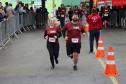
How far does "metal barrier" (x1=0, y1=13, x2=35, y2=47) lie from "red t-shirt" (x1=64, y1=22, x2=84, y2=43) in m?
7.74

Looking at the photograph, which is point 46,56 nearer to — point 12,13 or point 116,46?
point 116,46

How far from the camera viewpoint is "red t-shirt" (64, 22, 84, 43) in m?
16.0

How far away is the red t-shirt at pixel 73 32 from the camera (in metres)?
16.0

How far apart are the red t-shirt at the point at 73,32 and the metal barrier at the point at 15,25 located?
7742 millimetres

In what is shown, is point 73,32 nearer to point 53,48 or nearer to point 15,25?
point 53,48

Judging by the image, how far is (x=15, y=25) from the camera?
30859 millimetres

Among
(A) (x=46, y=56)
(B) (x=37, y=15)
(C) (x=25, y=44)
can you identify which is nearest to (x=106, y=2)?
(B) (x=37, y=15)

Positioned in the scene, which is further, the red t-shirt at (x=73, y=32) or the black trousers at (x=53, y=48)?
the black trousers at (x=53, y=48)

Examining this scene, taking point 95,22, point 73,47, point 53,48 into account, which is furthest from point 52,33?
point 95,22

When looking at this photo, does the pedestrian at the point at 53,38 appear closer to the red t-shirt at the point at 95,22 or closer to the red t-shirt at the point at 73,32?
the red t-shirt at the point at 73,32

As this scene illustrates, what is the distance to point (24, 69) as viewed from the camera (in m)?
16.4

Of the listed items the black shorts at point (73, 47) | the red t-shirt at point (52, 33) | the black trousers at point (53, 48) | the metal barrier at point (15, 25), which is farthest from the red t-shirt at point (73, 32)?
the metal barrier at point (15, 25)

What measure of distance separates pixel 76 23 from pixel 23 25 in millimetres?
20314

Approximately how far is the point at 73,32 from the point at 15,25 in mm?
15079
